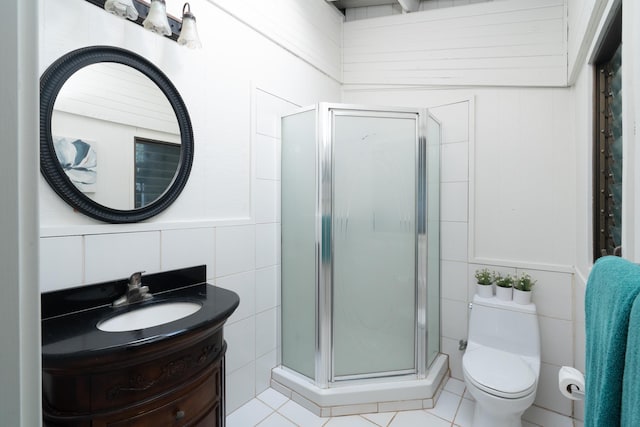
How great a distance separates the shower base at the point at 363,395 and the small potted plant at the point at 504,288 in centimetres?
69

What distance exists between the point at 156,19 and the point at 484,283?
230 centimetres

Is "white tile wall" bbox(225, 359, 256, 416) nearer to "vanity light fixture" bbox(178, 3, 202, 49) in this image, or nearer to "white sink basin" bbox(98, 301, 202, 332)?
"white sink basin" bbox(98, 301, 202, 332)

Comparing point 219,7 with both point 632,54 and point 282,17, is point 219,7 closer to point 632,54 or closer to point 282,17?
point 282,17

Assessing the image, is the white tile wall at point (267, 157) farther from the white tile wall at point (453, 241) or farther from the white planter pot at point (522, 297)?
the white planter pot at point (522, 297)

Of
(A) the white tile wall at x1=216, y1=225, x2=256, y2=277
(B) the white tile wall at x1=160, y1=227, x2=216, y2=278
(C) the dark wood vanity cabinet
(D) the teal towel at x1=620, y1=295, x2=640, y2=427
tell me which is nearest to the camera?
(D) the teal towel at x1=620, y1=295, x2=640, y2=427

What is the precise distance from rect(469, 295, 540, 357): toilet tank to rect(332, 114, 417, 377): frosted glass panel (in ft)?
1.38

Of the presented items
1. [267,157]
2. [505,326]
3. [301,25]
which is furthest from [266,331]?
[301,25]

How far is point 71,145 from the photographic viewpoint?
3.68ft

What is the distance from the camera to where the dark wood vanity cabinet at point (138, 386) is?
0.81m

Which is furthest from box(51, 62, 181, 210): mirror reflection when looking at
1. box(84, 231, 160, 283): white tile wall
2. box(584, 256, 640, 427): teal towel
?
box(584, 256, 640, 427): teal towel

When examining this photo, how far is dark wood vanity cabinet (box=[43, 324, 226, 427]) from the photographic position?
814 millimetres

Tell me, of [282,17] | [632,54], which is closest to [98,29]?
[282,17]

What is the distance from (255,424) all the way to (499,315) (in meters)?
1.59

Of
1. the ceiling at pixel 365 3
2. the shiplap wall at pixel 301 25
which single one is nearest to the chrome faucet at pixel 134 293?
the shiplap wall at pixel 301 25
